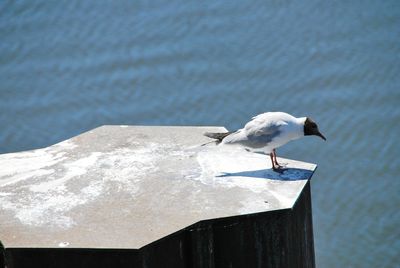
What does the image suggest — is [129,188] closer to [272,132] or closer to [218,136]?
[218,136]

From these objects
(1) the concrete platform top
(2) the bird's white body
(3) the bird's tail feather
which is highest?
(3) the bird's tail feather

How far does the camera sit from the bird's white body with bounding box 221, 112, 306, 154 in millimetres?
5730

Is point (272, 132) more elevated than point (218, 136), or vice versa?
point (218, 136)

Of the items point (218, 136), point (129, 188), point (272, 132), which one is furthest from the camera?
point (218, 136)

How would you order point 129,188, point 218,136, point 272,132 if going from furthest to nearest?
point 218,136
point 272,132
point 129,188

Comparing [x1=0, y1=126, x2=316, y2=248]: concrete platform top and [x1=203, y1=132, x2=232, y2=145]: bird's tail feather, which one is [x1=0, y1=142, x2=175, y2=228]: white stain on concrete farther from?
[x1=203, y1=132, x2=232, y2=145]: bird's tail feather

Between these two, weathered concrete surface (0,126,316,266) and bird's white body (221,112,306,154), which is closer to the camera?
weathered concrete surface (0,126,316,266)

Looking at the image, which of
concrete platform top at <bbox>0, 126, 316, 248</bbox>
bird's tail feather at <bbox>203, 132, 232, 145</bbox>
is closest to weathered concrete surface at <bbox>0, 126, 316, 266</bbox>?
concrete platform top at <bbox>0, 126, 316, 248</bbox>

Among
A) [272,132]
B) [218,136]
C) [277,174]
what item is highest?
[218,136]

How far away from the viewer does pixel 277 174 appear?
579 centimetres

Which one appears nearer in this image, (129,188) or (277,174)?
(129,188)

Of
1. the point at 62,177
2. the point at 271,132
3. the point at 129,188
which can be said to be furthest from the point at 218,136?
the point at 62,177

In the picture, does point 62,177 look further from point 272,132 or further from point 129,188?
point 272,132

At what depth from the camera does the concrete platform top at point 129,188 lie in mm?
4859
